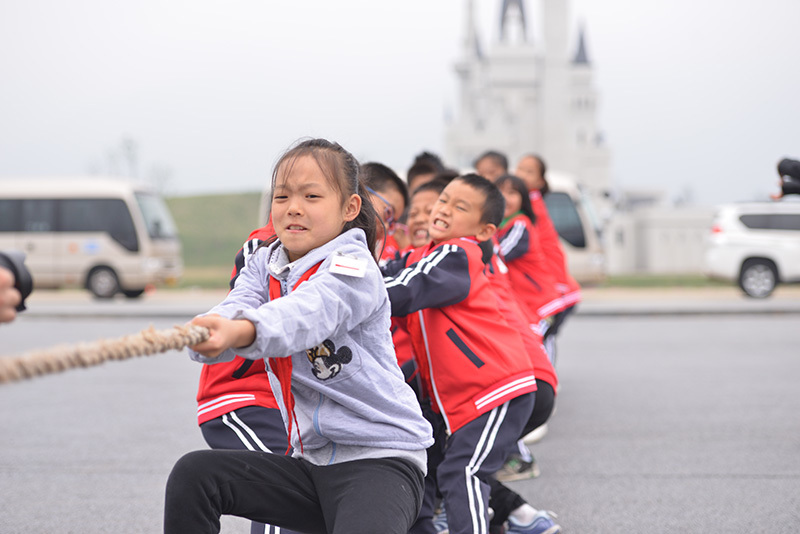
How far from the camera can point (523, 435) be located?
3.75 meters

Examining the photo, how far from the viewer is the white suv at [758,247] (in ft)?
66.1

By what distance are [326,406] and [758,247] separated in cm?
1952

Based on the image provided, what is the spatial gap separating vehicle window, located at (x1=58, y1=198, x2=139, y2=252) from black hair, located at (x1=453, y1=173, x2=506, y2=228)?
18427 millimetres

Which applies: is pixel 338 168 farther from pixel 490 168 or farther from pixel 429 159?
pixel 490 168

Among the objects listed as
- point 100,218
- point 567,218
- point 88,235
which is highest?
→ point 100,218

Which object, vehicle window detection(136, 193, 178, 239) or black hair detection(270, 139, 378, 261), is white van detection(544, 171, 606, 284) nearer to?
vehicle window detection(136, 193, 178, 239)

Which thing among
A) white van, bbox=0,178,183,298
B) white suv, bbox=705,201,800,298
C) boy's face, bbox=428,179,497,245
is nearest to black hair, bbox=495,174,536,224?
boy's face, bbox=428,179,497,245

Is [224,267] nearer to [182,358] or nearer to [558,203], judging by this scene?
[558,203]

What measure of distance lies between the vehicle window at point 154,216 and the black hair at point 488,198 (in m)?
18.7

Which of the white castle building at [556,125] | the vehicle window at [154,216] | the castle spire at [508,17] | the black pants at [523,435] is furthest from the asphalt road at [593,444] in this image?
the castle spire at [508,17]

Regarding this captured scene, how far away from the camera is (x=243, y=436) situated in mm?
2914

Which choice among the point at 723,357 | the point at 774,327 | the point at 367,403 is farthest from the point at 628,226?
the point at 367,403

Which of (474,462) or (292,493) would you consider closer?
(292,493)

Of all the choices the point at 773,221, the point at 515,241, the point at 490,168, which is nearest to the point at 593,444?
the point at 515,241
